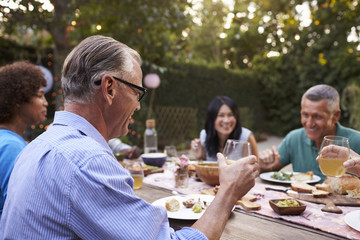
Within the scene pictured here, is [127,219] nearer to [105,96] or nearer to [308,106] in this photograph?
[105,96]

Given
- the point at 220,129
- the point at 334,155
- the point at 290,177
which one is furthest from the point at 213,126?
the point at 334,155

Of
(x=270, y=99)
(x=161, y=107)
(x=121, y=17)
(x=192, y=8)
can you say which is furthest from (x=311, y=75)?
(x=121, y=17)

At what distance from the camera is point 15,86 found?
2.08 metres

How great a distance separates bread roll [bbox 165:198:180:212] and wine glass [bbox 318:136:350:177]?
86 centimetres

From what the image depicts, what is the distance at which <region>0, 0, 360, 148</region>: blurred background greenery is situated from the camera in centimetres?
568

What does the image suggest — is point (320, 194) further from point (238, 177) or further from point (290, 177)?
point (238, 177)

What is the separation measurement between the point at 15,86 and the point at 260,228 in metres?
1.88

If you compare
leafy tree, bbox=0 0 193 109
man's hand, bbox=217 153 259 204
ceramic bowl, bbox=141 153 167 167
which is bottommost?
ceramic bowl, bbox=141 153 167 167

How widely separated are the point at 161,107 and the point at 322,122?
24.5 feet

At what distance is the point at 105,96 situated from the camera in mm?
1048

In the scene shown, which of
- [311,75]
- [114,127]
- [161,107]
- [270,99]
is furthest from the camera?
[270,99]

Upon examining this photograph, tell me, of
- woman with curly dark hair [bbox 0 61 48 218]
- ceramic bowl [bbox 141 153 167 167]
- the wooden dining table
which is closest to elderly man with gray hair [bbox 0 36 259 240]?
the wooden dining table

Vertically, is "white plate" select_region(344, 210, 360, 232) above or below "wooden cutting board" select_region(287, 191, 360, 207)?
above

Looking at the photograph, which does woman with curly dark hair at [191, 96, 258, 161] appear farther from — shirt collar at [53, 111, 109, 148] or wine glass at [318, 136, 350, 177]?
shirt collar at [53, 111, 109, 148]
